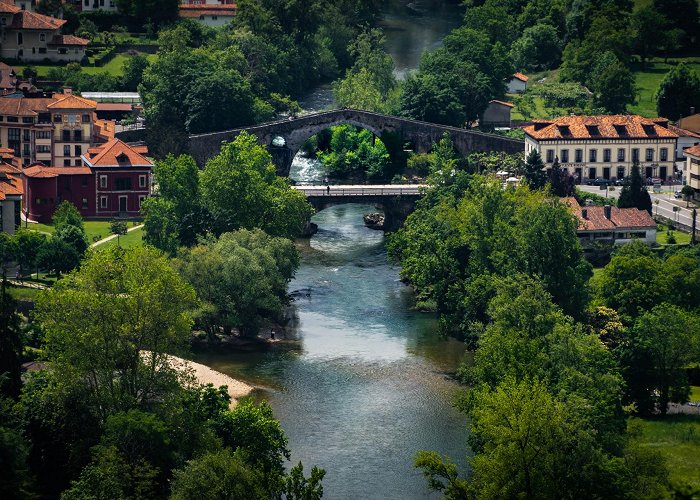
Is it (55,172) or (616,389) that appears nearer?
(616,389)

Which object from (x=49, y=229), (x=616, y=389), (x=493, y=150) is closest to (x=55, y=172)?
(x=49, y=229)

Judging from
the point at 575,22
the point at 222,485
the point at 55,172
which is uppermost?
the point at 575,22

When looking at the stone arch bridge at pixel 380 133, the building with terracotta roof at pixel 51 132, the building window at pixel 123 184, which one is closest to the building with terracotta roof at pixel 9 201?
the building window at pixel 123 184

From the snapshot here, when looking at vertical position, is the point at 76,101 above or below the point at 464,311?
above

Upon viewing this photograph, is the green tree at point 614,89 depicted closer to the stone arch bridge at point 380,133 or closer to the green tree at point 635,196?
the stone arch bridge at point 380,133

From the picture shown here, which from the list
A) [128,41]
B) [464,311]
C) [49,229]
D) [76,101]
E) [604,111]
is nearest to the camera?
[464,311]

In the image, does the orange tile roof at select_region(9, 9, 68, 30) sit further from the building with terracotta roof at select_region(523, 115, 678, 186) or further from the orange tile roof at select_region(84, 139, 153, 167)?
the building with terracotta roof at select_region(523, 115, 678, 186)

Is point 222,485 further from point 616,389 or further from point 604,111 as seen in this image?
point 604,111
